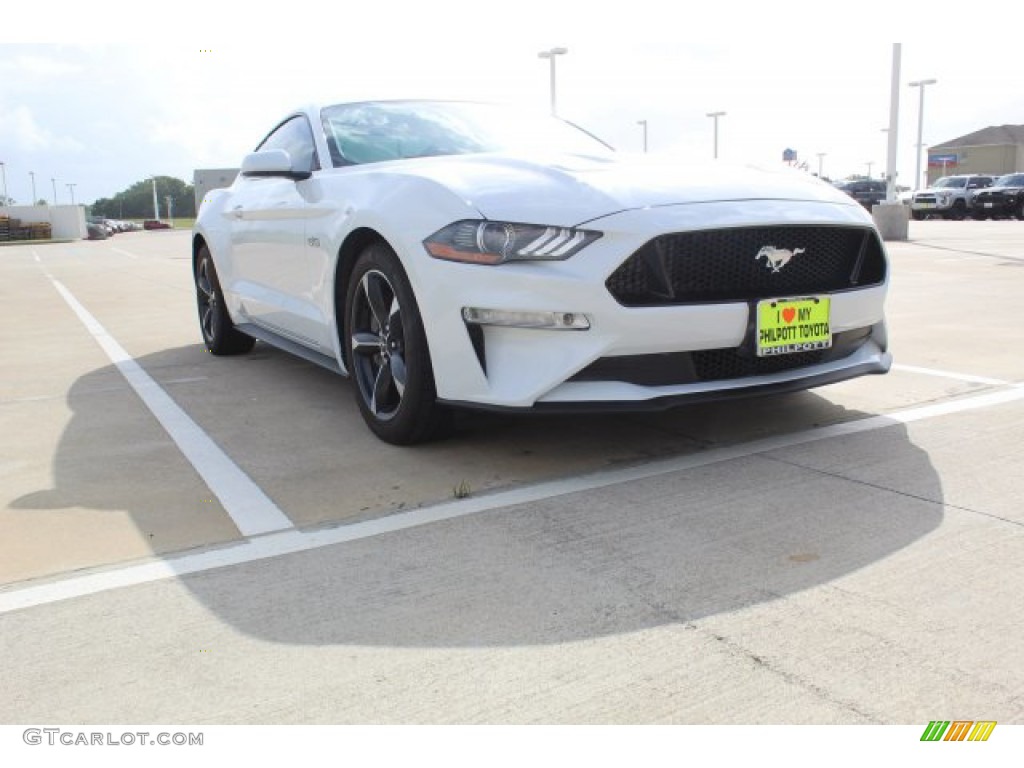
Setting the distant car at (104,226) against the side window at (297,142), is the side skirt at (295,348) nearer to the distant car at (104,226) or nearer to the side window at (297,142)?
the side window at (297,142)

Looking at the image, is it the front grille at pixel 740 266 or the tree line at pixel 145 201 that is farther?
the tree line at pixel 145 201

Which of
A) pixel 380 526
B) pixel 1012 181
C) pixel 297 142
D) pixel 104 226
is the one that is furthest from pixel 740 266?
pixel 104 226

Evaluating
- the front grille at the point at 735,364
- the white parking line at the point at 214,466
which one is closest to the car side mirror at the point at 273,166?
the white parking line at the point at 214,466

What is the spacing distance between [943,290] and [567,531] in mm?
7411

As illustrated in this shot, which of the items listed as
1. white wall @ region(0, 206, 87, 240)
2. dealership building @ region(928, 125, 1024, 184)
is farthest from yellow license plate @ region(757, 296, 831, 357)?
dealership building @ region(928, 125, 1024, 184)

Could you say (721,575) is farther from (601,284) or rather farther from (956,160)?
(956,160)

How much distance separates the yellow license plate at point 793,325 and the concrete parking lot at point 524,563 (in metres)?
0.42

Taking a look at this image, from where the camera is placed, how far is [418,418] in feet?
12.3

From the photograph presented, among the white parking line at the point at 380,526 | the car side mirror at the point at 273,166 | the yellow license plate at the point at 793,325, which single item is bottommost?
the white parking line at the point at 380,526

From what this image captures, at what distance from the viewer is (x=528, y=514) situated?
123 inches

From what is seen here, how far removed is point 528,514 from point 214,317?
13.1 feet

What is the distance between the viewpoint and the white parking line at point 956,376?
4820 millimetres
